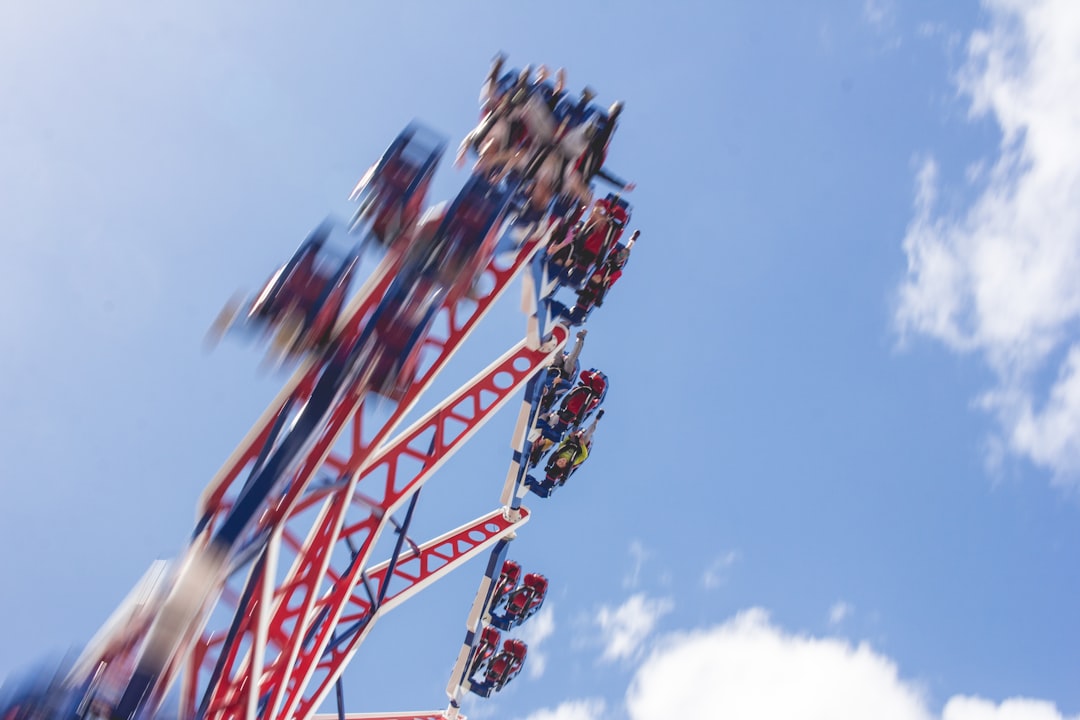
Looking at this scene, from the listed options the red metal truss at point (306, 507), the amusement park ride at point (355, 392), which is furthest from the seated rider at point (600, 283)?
the red metal truss at point (306, 507)

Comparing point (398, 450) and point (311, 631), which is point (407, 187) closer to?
point (398, 450)

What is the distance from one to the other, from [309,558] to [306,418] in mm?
2053

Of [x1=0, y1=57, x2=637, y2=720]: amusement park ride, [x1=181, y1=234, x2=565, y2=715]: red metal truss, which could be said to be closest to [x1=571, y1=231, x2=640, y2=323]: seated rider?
[x1=0, y1=57, x2=637, y2=720]: amusement park ride

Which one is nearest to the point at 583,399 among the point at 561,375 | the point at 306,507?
the point at 561,375

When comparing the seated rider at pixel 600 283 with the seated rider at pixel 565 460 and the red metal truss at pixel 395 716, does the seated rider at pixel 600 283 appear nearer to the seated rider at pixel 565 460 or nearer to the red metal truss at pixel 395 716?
the seated rider at pixel 565 460

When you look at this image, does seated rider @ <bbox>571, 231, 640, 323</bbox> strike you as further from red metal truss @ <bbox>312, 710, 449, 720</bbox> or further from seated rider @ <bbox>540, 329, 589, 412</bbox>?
red metal truss @ <bbox>312, 710, 449, 720</bbox>

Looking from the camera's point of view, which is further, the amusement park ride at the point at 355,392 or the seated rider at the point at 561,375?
the seated rider at the point at 561,375

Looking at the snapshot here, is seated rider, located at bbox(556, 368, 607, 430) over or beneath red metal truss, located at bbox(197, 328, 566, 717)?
over

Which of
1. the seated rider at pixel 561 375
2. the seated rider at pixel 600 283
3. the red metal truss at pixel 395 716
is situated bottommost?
the red metal truss at pixel 395 716

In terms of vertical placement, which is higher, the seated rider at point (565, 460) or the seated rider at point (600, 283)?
the seated rider at point (600, 283)

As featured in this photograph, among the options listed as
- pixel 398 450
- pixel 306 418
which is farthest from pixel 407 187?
pixel 398 450

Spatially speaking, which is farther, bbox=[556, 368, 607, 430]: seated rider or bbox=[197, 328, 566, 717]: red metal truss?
bbox=[556, 368, 607, 430]: seated rider

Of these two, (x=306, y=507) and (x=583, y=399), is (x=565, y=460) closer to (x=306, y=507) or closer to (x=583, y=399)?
(x=583, y=399)

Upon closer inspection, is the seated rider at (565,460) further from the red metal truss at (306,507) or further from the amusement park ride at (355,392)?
the red metal truss at (306,507)
